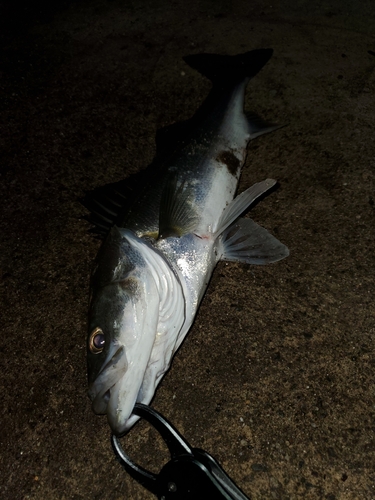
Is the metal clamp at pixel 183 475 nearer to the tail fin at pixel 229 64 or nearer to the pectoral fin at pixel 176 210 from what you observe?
the pectoral fin at pixel 176 210

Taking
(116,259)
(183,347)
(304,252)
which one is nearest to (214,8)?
(304,252)

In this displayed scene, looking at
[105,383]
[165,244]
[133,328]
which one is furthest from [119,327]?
[165,244]

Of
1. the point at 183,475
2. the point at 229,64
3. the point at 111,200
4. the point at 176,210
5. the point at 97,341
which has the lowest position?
the point at 183,475

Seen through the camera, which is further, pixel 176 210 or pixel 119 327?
pixel 176 210

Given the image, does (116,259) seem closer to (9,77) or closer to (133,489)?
(133,489)

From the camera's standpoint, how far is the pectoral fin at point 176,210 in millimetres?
2498

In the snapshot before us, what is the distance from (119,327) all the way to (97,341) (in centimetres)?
14

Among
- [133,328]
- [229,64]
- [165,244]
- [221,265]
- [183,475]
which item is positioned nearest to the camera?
[183,475]

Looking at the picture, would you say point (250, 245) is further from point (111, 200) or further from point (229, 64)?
point (229, 64)

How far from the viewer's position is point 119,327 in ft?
6.75

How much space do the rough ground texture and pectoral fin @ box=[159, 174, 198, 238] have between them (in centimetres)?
43

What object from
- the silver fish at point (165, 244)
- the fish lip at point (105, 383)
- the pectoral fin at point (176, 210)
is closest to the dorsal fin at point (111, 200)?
the silver fish at point (165, 244)

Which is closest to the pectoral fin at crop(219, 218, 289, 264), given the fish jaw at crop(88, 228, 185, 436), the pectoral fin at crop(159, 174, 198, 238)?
the pectoral fin at crop(159, 174, 198, 238)

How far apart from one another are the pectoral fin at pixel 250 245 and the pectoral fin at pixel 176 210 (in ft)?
0.83
